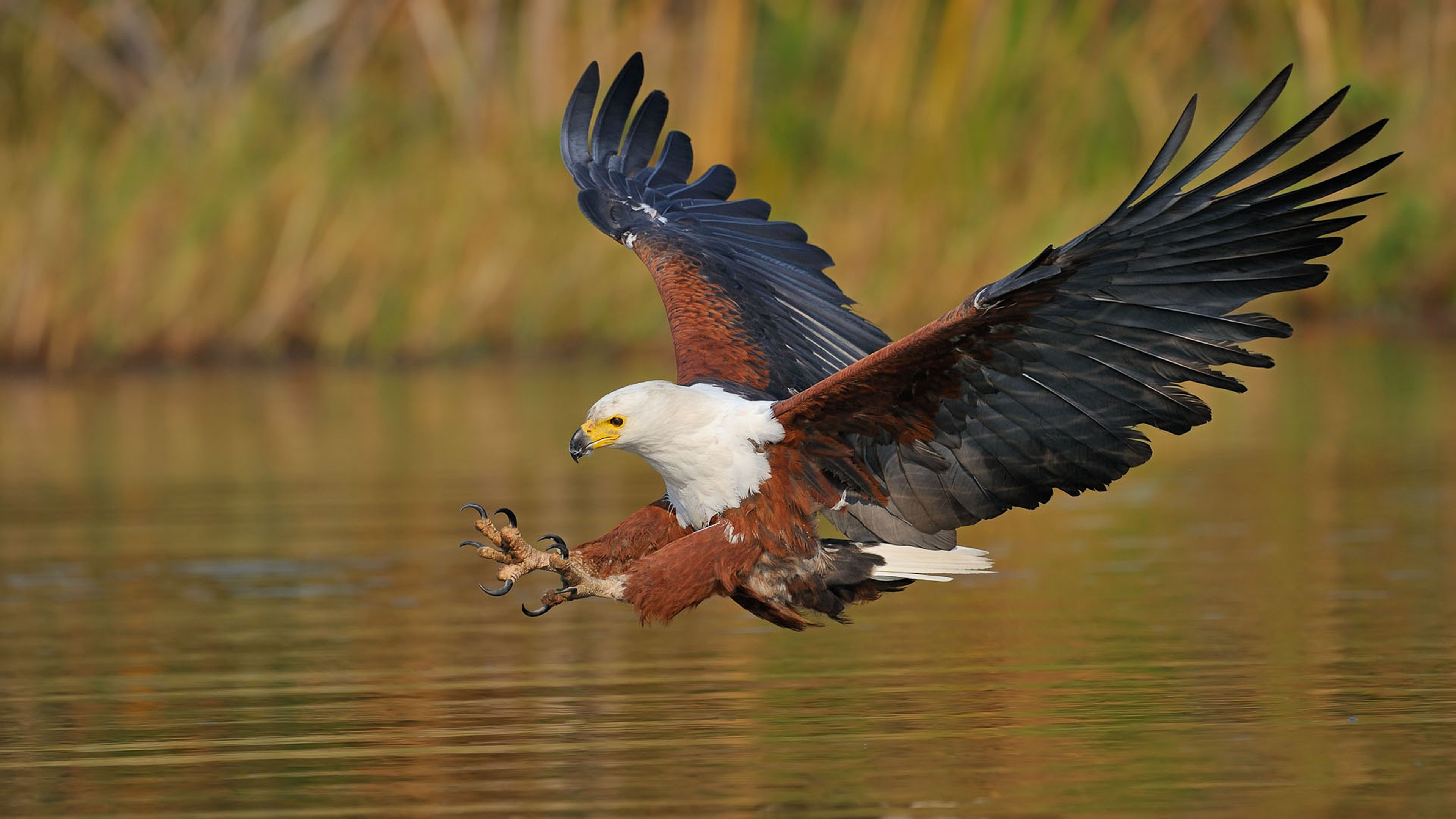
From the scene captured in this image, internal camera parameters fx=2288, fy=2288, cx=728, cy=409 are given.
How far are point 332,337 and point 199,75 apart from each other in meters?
6.44

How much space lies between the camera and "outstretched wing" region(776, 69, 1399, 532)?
551 cm

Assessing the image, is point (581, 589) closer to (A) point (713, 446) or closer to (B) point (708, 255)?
(A) point (713, 446)

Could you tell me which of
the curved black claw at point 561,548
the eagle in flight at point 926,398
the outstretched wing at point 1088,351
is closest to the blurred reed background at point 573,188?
the eagle in flight at point 926,398

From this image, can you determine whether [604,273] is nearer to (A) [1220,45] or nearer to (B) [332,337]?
(B) [332,337]

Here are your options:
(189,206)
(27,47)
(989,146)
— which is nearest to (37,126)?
(27,47)

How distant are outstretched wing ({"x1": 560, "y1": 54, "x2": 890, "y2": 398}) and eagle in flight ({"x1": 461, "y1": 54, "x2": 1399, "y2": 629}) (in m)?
0.02

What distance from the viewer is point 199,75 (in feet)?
76.7

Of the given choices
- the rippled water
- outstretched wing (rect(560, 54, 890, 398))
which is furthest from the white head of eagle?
outstretched wing (rect(560, 54, 890, 398))

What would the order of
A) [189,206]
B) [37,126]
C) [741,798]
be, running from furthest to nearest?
1. [37,126]
2. [189,206]
3. [741,798]

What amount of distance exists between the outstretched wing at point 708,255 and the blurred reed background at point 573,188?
8.41m

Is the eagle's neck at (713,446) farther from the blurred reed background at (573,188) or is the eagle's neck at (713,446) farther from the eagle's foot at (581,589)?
the blurred reed background at (573,188)

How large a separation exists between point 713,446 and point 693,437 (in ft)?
0.21

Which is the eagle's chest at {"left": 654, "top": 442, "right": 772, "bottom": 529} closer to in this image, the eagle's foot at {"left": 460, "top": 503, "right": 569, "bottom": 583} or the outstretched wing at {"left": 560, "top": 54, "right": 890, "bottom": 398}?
the eagle's foot at {"left": 460, "top": 503, "right": 569, "bottom": 583}

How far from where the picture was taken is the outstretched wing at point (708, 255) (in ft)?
25.3
